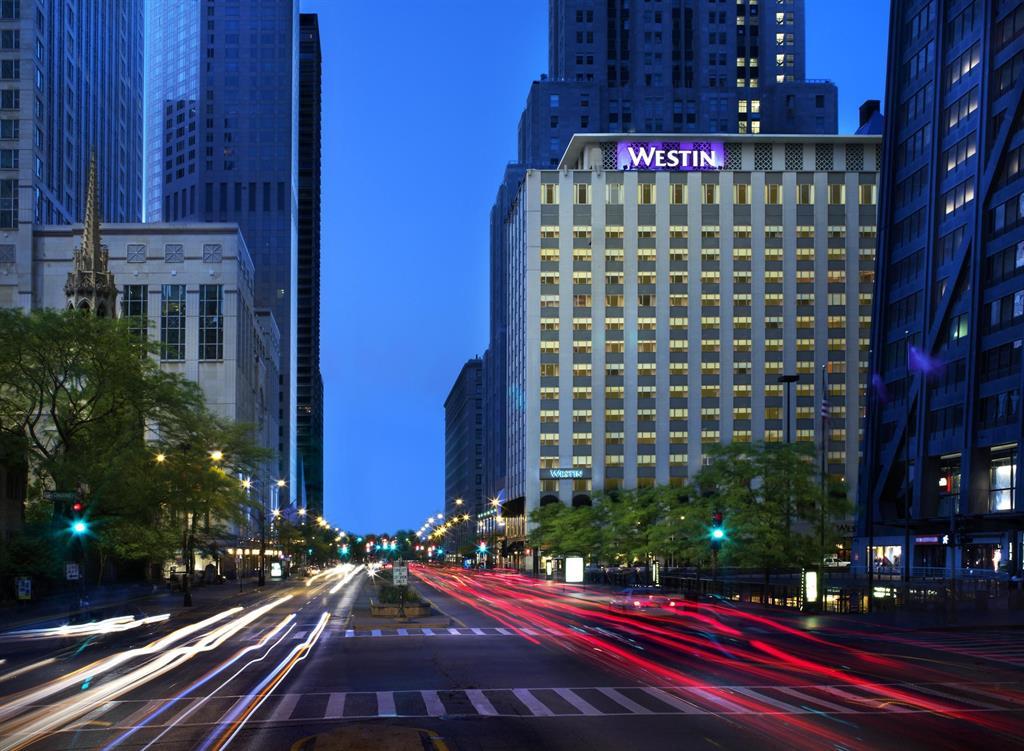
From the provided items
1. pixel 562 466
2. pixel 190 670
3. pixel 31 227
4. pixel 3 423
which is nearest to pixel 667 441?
pixel 562 466

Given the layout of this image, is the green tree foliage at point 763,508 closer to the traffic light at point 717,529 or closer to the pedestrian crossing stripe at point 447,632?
the traffic light at point 717,529

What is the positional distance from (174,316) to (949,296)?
87370 mm

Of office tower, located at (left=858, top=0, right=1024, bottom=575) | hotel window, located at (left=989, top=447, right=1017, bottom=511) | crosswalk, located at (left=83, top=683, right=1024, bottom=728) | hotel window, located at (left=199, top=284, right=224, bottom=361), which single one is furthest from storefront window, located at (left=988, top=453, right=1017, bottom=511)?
hotel window, located at (left=199, top=284, right=224, bottom=361)

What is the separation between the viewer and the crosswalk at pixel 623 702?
22031 mm

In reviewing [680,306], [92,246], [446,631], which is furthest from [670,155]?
[446,631]

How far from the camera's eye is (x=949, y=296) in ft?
316

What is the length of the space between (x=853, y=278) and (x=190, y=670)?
140 metres

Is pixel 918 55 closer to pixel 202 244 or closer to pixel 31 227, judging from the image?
pixel 202 244

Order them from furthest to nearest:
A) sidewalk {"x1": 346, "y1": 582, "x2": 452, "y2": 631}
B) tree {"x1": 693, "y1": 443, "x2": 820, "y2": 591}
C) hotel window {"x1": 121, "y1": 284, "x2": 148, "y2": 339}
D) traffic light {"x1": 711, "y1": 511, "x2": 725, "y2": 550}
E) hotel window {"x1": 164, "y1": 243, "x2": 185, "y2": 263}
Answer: hotel window {"x1": 164, "y1": 243, "x2": 185, "y2": 263}
hotel window {"x1": 121, "y1": 284, "x2": 148, "y2": 339}
tree {"x1": 693, "y1": 443, "x2": 820, "y2": 591}
traffic light {"x1": 711, "y1": 511, "x2": 725, "y2": 550}
sidewalk {"x1": 346, "y1": 582, "x2": 452, "y2": 631}

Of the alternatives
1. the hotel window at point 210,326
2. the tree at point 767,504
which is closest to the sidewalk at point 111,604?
the tree at point 767,504

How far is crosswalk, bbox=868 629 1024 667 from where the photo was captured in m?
35.3

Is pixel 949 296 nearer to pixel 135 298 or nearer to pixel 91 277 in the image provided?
pixel 91 277

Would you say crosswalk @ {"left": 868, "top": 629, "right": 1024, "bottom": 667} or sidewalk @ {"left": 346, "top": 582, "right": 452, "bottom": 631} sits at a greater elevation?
crosswalk @ {"left": 868, "top": 629, "right": 1024, "bottom": 667}

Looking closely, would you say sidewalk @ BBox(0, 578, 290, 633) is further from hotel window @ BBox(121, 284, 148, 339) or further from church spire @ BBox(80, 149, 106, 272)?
hotel window @ BBox(121, 284, 148, 339)
